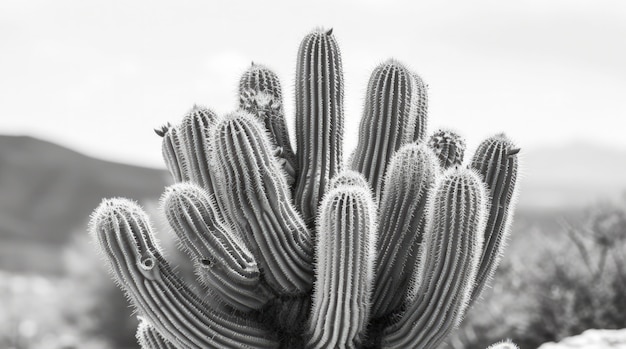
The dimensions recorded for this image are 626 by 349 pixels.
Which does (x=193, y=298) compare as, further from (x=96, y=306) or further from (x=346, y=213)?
(x=96, y=306)

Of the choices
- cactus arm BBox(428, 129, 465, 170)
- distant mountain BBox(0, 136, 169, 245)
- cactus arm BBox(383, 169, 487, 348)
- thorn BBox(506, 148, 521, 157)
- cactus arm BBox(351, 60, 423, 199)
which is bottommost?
cactus arm BBox(383, 169, 487, 348)

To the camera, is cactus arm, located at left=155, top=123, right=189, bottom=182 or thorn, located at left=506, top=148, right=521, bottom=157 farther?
cactus arm, located at left=155, top=123, right=189, bottom=182

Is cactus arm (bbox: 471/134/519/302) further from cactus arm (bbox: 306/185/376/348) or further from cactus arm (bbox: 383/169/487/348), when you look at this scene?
cactus arm (bbox: 306/185/376/348)

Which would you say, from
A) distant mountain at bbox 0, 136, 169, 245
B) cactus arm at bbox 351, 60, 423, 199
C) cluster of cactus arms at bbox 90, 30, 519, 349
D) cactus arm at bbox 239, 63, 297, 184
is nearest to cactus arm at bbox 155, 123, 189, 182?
cluster of cactus arms at bbox 90, 30, 519, 349

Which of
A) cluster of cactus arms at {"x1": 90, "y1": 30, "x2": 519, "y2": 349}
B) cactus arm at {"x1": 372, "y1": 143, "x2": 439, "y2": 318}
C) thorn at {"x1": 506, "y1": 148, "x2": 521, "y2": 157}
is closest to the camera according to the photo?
cluster of cactus arms at {"x1": 90, "y1": 30, "x2": 519, "y2": 349}

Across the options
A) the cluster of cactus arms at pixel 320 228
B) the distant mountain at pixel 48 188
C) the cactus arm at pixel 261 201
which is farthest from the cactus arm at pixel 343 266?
the distant mountain at pixel 48 188

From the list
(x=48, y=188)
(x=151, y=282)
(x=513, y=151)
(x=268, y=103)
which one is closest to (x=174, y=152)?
(x=268, y=103)

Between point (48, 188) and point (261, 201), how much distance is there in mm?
19905

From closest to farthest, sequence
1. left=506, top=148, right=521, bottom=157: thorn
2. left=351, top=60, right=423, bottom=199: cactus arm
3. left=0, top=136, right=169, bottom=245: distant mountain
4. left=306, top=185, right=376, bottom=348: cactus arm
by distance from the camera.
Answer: left=306, top=185, right=376, bottom=348: cactus arm < left=506, top=148, right=521, bottom=157: thorn < left=351, top=60, right=423, bottom=199: cactus arm < left=0, top=136, right=169, bottom=245: distant mountain

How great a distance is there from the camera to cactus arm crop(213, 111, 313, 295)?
3750 millimetres

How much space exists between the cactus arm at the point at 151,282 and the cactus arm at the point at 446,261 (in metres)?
0.84

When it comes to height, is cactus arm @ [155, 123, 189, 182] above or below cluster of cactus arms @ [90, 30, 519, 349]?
above

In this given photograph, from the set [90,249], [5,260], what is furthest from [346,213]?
[5,260]

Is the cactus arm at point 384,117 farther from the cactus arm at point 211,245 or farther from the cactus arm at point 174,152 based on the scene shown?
the cactus arm at point 174,152
